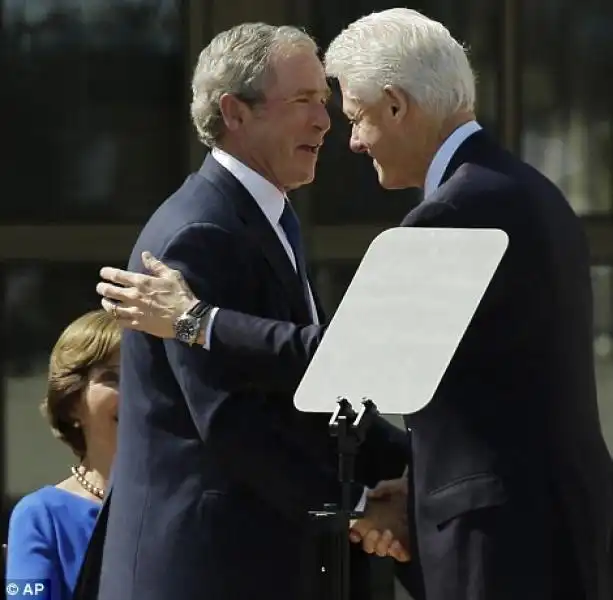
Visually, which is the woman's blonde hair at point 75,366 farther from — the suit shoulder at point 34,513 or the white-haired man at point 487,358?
the white-haired man at point 487,358

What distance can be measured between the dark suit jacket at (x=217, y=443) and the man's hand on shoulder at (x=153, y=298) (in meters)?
0.05

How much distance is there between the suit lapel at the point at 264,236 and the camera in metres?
3.36

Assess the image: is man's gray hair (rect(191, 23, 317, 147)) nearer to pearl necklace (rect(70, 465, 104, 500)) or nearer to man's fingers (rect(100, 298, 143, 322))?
man's fingers (rect(100, 298, 143, 322))

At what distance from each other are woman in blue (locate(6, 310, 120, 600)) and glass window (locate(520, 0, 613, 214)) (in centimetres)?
162

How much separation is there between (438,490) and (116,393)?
1061 mm

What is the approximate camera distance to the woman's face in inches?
156

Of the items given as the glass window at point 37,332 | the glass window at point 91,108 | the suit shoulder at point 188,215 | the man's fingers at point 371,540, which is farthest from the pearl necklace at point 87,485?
the glass window at point 91,108

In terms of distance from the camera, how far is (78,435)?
4.01 metres

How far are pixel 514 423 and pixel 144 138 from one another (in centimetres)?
243

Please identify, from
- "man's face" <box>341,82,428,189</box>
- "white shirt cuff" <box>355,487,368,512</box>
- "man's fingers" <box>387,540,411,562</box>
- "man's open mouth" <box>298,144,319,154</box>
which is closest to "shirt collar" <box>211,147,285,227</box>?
"man's open mouth" <box>298,144,319,154</box>

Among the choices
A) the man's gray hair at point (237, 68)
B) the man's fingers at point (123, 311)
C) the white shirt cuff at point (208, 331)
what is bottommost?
the white shirt cuff at point (208, 331)

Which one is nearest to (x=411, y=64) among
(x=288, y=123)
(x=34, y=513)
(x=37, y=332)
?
(x=288, y=123)

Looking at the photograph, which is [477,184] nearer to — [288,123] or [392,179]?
[392,179]

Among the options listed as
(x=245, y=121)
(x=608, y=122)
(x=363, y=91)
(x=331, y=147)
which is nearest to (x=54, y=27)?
(x=331, y=147)
